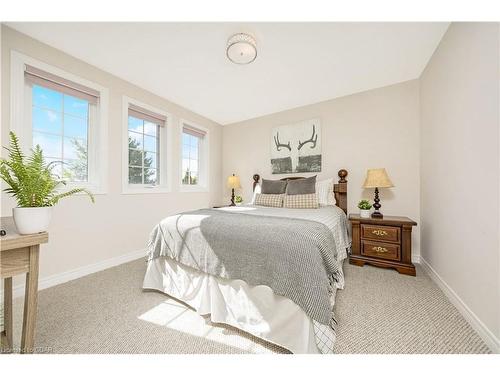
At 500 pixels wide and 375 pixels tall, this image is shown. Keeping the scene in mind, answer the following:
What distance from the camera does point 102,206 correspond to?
2.30 metres

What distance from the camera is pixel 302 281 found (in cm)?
108

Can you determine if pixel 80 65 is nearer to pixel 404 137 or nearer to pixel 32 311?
pixel 32 311

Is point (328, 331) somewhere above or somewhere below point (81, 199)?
below

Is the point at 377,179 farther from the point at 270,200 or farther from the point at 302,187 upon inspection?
the point at 270,200

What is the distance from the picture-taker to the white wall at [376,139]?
2.50 meters

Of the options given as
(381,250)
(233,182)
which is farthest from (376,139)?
(233,182)

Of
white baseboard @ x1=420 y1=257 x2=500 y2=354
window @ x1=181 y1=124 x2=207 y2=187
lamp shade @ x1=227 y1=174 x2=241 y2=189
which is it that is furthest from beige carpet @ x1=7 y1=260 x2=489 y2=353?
lamp shade @ x1=227 y1=174 x2=241 y2=189

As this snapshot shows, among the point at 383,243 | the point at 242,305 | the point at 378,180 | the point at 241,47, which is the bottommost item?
the point at 242,305

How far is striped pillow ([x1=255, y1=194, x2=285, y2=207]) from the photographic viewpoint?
8.82 feet

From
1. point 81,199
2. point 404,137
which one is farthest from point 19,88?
point 404,137

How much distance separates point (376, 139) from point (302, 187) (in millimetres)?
1233

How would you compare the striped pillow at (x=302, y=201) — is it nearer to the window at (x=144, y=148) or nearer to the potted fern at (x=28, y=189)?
the window at (x=144, y=148)
